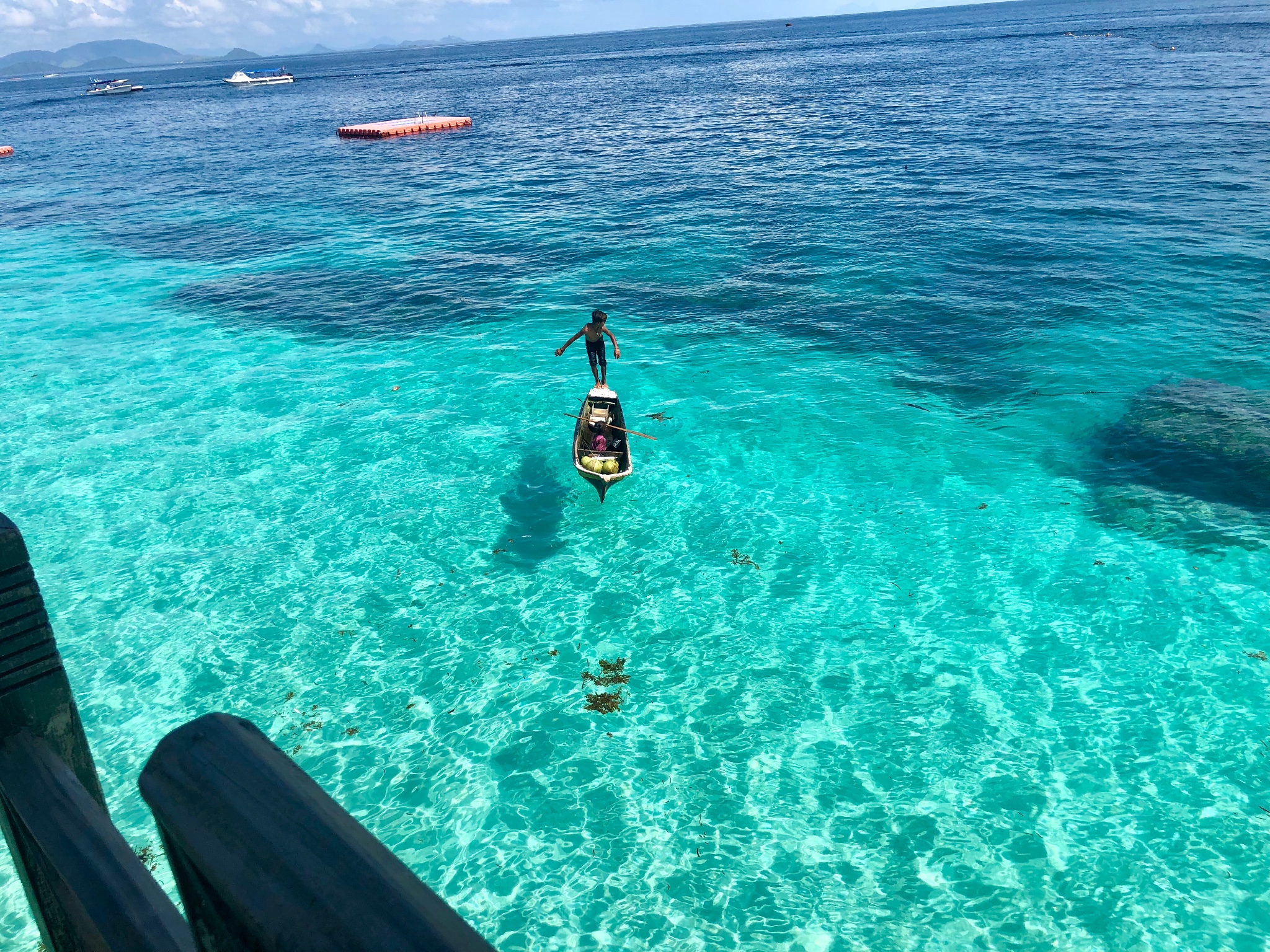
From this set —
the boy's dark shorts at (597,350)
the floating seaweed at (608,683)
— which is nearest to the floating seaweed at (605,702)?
the floating seaweed at (608,683)

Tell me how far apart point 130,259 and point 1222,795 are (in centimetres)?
4604

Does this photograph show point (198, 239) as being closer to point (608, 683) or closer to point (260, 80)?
point (608, 683)

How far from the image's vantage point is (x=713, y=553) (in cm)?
1698

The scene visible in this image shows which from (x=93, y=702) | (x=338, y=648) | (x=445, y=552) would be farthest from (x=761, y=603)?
(x=93, y=702)

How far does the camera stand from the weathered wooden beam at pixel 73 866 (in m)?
1.58

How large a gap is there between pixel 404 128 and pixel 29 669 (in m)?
84.4

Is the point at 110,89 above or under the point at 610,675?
above

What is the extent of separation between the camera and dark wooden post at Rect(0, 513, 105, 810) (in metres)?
1.93

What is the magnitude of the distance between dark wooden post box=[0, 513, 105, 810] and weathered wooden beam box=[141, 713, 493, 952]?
104 cm

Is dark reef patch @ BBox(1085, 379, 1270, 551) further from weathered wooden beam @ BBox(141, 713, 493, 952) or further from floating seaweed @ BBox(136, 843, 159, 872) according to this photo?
A: weathered wooden beam @ BBox(141, 713, 493, 952)

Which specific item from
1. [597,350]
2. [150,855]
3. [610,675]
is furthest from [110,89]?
[610,675]

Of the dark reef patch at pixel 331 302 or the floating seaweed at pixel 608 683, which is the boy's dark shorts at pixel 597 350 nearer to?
the floating seaweed at pixel 608 683

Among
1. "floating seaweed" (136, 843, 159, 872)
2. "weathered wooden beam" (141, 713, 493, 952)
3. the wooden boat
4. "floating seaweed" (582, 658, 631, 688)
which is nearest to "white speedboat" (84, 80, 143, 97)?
the wooden boat

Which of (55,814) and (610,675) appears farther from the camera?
(610,675)
